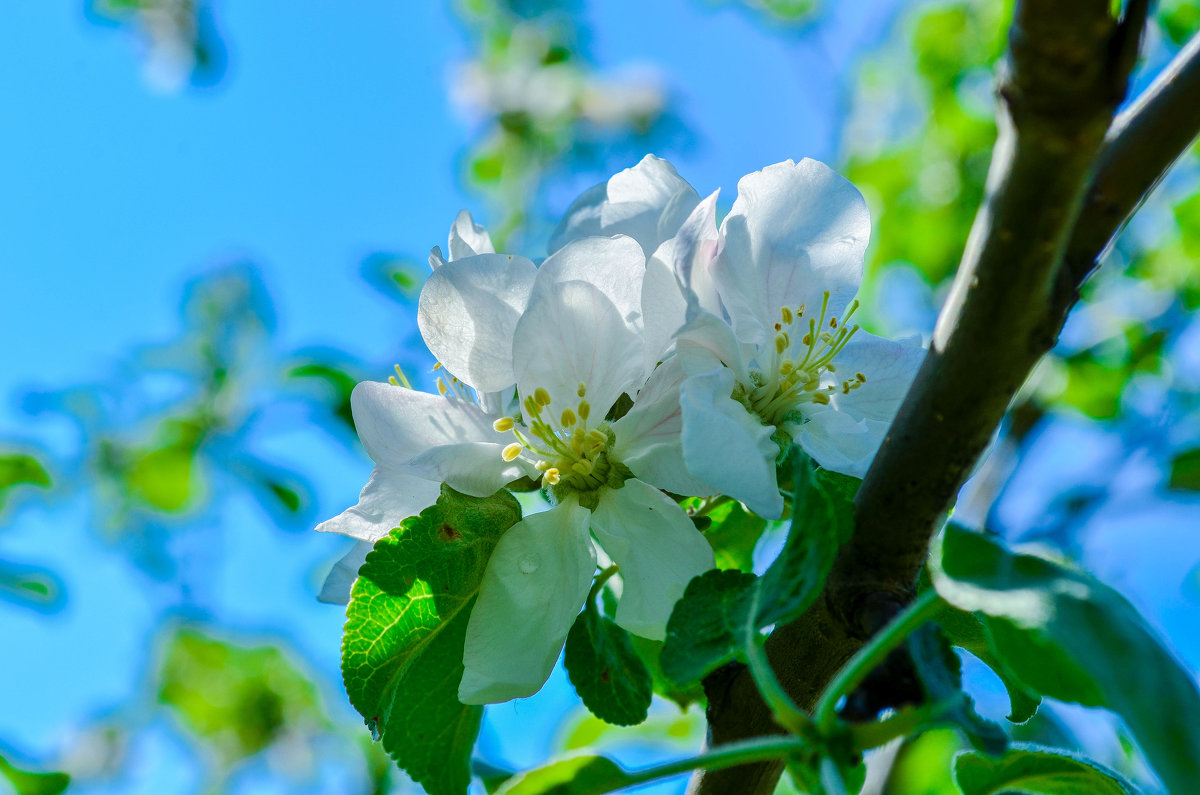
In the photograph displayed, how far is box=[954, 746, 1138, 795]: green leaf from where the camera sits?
0.84 meters

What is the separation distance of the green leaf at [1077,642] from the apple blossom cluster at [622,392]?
180 millimetres

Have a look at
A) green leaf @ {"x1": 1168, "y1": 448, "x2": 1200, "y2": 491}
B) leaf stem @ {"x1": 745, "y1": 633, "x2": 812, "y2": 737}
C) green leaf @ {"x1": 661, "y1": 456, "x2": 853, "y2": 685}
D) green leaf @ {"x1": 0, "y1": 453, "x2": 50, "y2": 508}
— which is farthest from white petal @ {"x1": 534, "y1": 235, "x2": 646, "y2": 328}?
green leaf @ {"x1": 0, "y1": 453, "x2": 50, "y2": 508}

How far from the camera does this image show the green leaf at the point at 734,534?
3.50 ft

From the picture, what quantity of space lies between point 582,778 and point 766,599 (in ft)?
0.66

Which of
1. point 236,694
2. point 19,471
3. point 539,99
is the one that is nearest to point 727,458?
point 19,471

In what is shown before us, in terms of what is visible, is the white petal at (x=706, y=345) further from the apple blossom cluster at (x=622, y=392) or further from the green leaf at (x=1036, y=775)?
the green leaf at (x=1036, y=775)

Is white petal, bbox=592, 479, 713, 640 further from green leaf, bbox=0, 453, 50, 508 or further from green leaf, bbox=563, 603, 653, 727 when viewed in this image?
green leaf, bbox=0, 453, 50, 508

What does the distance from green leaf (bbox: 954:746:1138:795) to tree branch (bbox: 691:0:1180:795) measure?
0.69 ft

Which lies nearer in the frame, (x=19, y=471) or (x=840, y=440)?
(x=840, y=440)

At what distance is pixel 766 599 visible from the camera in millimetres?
664

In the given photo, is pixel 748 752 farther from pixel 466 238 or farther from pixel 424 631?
pixel 466 238

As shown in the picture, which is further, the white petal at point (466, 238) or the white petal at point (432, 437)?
the white petal at point (466, 238)

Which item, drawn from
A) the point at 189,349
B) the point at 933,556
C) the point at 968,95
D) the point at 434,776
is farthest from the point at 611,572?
the point at 968,95

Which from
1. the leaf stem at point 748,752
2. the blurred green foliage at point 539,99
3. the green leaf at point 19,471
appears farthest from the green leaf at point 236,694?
the leaf stem at point 748,752
